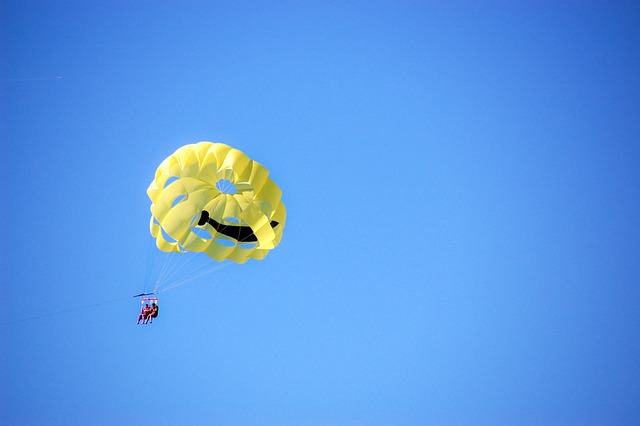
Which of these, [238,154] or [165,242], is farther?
[165,242]

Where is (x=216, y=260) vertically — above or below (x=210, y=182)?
below

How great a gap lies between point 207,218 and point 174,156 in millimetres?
2246

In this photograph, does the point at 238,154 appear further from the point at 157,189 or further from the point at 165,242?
the point at 165,242

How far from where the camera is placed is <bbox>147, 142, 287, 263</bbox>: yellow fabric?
1738 cm

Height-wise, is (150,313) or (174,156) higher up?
(174,156)

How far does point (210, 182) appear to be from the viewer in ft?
58.9

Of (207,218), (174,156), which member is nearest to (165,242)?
(207,218)

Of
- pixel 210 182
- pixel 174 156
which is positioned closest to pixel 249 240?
pixel 210 182

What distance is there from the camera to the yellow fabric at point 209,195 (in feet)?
57.0

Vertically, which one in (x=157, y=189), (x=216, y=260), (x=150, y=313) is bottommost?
(x=150, y=313)

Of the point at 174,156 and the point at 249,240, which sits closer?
the point at 174,156

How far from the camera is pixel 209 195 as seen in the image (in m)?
18.0

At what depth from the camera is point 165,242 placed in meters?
18.8

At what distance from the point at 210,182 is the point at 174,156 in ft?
4.49
